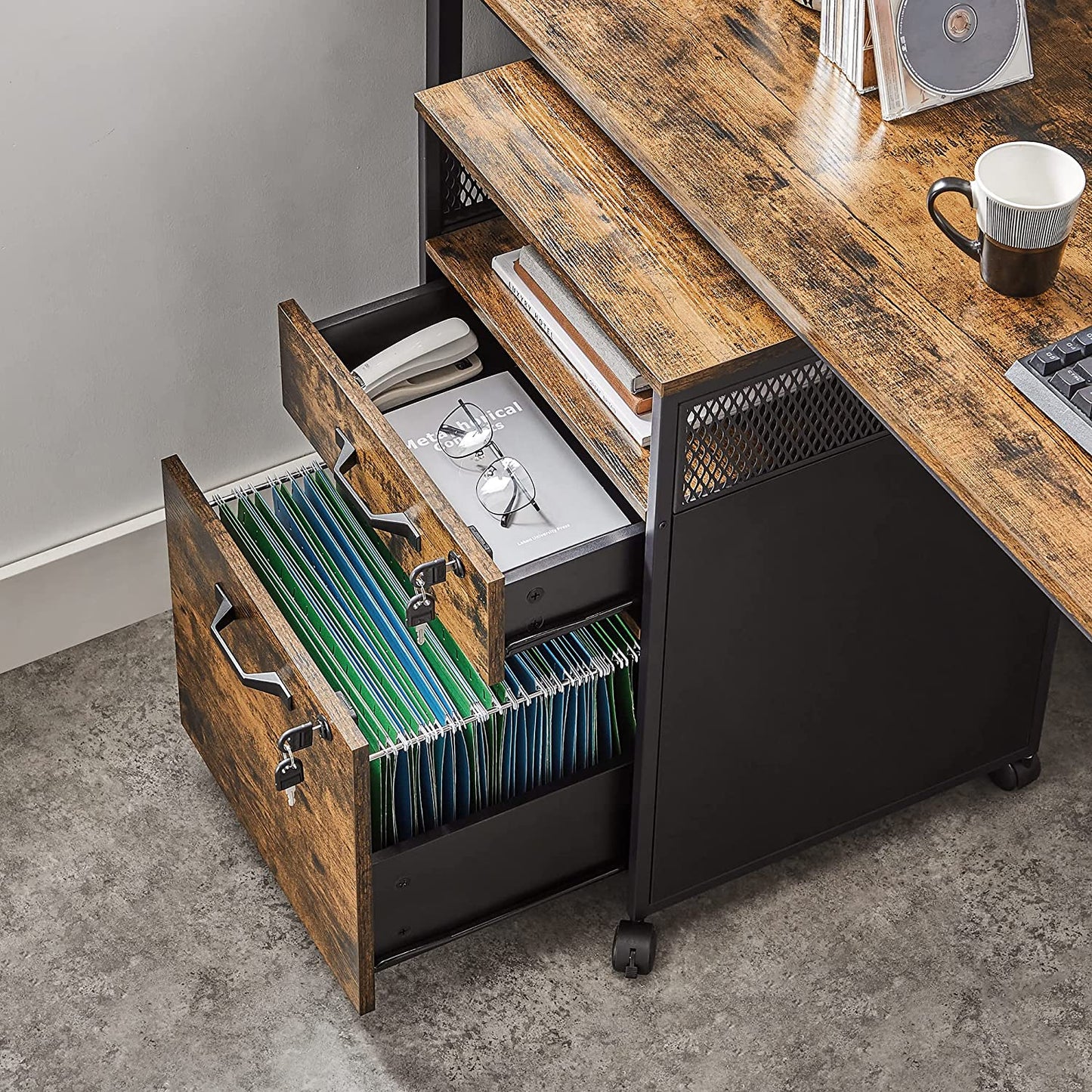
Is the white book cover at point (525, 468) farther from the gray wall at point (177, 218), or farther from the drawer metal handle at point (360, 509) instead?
the gray wall at point (177, 218)

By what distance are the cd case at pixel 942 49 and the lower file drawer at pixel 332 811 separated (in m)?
0.74

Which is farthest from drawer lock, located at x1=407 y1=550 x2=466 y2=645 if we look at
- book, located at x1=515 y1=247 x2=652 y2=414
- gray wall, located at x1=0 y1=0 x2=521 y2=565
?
gray wall, located at x1=0 y1=0 x2=521 y2=565

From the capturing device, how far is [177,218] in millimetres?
2102

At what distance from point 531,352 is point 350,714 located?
417 millimetres

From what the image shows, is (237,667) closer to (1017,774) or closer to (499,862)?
(499,862)

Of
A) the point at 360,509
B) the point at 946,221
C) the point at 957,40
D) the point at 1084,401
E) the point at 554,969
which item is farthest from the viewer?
the point at 554,969

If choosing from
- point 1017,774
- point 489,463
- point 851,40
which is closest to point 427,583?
point 489,463

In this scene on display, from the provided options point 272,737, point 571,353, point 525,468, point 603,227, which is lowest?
point 272,737

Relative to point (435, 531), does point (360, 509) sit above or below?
below

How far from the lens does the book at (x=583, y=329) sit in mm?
1710

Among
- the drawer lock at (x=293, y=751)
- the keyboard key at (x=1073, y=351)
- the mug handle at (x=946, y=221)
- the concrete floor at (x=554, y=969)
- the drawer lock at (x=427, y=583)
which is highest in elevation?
the mug handle at (x=946, y=221)

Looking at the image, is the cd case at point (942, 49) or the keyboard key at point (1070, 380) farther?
the cd case at point (942, 49)

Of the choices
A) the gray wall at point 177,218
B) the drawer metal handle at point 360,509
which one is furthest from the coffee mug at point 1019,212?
the gray wall at point 177,218

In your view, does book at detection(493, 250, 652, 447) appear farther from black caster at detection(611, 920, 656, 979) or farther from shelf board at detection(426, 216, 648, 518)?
black caster at detection(611, 920, 656, 979)
